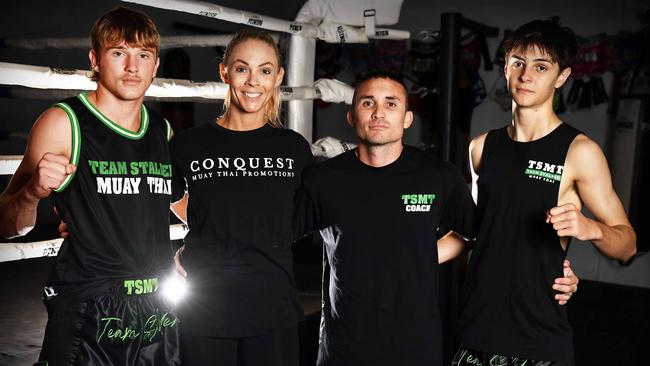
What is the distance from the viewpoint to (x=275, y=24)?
2969mm

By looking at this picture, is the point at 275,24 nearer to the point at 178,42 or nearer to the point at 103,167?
the point at 178,42

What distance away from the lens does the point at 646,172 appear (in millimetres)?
4766

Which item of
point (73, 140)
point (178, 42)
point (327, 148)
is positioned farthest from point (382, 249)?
point (178, 42)

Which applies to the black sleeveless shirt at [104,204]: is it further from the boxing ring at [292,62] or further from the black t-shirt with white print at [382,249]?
the boxing ring at [292,62]

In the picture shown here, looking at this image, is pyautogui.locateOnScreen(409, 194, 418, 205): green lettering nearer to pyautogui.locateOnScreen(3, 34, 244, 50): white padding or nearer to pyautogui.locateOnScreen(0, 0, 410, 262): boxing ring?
pyautogui.locateOnScreen(0, 0, 410, 262): boxing ring

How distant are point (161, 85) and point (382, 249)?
1240mm

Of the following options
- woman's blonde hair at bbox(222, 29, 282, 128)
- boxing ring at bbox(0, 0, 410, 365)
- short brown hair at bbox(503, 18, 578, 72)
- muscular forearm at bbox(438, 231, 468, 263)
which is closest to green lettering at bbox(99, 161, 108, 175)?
woman's blonde hair at bbox(222, 29, 282, 128)

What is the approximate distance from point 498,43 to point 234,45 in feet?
13.5

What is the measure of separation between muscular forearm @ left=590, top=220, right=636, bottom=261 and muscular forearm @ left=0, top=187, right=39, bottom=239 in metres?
1.32

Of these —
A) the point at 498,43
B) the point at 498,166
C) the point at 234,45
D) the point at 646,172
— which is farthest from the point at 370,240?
the point at 498,43

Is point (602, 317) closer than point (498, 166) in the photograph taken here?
No

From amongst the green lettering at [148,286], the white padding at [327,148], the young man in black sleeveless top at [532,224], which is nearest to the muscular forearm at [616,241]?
the young man in black sleeveless top at [532,224]

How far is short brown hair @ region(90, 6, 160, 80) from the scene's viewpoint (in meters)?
1.57

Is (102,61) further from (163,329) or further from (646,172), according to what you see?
(646,172)
